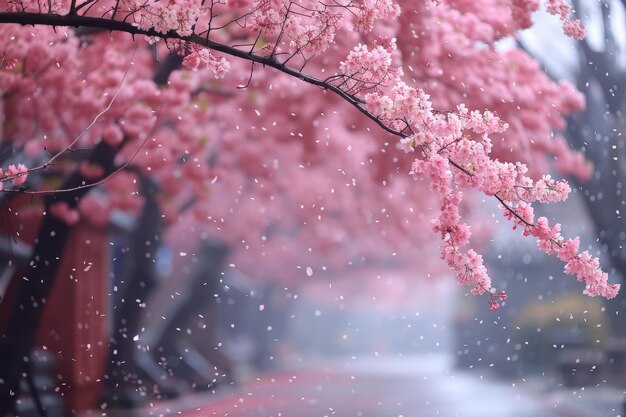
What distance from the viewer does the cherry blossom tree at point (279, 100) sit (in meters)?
5.92

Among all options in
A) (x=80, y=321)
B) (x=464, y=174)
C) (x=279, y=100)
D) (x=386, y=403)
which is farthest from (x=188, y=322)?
(x=464, y=174)

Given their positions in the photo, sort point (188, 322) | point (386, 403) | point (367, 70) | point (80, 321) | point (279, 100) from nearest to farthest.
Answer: point (367, 70), point (279, 100), point (80, 321), point (188, 322), point (386, 403)

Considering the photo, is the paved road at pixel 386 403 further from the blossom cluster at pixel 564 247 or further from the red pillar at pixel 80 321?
the blossom cluster at pixel 564 247

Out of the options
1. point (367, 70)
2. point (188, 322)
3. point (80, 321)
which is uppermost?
point (188, 322)

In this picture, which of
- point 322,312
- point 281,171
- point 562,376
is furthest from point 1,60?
point 322,312

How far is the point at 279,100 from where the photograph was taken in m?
13.1

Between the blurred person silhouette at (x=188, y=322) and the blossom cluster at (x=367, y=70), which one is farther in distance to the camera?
the blurred person silhouette at (x=188, y=322)

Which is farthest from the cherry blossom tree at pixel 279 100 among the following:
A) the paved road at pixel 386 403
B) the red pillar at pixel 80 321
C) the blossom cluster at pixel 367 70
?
the paved road at pixel 386 403

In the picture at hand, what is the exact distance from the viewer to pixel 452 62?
10.5m

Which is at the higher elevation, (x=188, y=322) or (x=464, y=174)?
(x=188, y=322)

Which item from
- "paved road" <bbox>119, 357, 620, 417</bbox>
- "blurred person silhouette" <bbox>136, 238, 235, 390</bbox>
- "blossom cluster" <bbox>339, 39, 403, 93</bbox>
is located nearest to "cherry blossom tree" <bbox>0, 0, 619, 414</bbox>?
"blossom cluster" <bbox>339, 39, 403, 93</bbox>

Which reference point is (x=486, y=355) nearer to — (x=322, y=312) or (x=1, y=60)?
(x=322, y=312)

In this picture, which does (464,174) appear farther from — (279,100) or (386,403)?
(386,403)

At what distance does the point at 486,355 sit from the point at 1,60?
40508 millimetres
